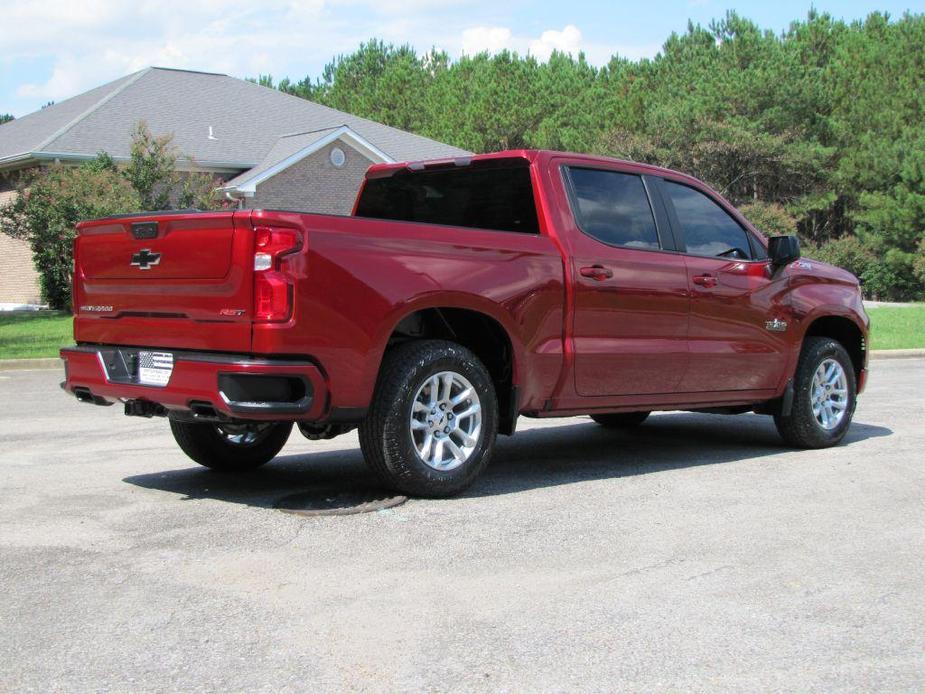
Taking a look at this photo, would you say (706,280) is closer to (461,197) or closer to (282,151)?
(461,197)

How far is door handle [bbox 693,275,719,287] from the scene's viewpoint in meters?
7.79

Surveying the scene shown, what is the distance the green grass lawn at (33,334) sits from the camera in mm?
17469

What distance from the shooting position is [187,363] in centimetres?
590

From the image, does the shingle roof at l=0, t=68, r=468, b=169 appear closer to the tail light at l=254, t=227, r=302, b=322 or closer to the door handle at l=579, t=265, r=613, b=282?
the door handle at l=579, t=265, r=613, b=282

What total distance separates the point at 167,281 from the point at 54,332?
56.1 ft

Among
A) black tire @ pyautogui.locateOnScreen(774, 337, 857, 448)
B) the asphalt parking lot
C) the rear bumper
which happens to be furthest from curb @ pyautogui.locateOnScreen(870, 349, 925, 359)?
the rear bumper

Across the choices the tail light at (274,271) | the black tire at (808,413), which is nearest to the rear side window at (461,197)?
the tail light at (274,271)

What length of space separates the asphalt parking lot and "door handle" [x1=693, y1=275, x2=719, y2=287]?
1.24 meters

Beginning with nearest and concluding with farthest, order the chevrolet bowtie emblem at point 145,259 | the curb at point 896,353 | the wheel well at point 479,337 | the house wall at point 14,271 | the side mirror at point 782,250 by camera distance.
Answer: the chevrolet bowtie emblem at point 145,259 < the wheel well at point 479,337 < the side mirror at point 782,250 < the curb at point 896,353 < the house wall at point 14,271

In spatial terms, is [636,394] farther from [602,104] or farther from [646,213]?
[602,104]

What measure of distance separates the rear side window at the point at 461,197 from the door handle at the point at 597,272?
40cm

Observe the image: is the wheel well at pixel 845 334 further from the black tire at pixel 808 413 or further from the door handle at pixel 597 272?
the door handle at pixel 597 272

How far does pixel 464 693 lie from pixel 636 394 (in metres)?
4.11

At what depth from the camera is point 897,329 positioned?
78.1 feet
